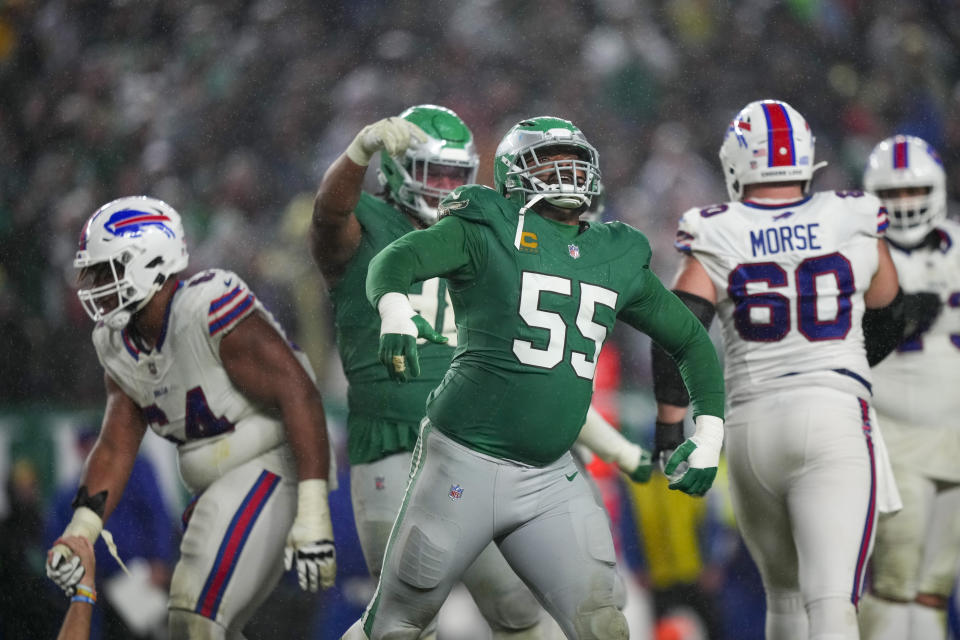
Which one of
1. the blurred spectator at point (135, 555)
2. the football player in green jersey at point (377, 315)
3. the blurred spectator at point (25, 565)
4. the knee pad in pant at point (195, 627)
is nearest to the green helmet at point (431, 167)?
the football player in green jersey at point (377, 315)

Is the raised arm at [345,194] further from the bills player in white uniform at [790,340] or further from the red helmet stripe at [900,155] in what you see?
the red helmet stripe at [900,155]

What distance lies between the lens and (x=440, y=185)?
2.87 meters

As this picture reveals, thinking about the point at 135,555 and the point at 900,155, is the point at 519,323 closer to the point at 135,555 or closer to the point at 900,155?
the point at 900,155

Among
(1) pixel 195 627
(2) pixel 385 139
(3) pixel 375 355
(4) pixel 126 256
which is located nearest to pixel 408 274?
(2) pixel 385 139

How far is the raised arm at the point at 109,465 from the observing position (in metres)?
2.79

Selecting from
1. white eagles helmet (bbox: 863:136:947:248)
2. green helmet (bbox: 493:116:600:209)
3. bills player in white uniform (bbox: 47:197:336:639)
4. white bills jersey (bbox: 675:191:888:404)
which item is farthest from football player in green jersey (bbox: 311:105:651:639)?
white eagles helmet (bbox: 863:136:947:248)

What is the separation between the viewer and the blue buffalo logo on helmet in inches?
109

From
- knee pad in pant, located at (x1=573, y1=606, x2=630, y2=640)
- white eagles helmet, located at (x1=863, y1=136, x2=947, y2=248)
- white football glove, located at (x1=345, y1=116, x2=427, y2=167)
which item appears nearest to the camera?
knee pad in pant, located at (x1=573, y1=606, x2=630, y2=640)

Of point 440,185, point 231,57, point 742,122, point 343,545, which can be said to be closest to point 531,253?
point 440,185

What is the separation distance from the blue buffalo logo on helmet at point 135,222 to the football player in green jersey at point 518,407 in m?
0.99

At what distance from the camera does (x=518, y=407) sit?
2119mm

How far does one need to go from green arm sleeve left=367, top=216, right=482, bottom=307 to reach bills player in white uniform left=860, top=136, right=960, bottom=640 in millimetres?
1750

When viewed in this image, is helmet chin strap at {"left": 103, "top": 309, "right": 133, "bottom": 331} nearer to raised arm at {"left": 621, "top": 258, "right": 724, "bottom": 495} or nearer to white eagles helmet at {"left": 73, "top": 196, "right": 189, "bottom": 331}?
white eagles helmet at {"left": 73, "top": 196, "right": 189, "bottom": 331}

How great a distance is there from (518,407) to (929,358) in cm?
173
